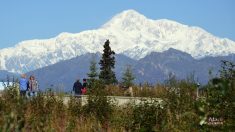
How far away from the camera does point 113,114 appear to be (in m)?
16.0

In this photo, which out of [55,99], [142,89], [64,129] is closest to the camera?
[64,129]

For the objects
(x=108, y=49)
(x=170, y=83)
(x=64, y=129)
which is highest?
(x=108, y=49)

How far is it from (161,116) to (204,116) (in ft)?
27.5

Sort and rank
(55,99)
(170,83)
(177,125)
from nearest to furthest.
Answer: (177,125), (55,99), (170,83)

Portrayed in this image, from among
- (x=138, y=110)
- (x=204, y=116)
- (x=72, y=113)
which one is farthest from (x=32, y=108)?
(x=204, y=116)

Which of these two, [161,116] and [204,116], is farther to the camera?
[161,116]

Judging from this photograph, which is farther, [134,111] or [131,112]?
[131,112]

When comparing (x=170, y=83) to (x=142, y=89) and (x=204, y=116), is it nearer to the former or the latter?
(x=204, y=116)

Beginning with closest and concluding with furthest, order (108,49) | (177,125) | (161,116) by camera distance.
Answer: (177,125) < (161,116) < (108,49)

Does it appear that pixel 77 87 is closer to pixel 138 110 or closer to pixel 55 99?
pixel 55 99

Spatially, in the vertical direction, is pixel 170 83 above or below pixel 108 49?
below

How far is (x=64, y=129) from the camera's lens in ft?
42.0

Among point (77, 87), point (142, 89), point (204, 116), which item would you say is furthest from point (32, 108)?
point (142, 89)

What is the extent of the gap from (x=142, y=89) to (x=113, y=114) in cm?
2119
